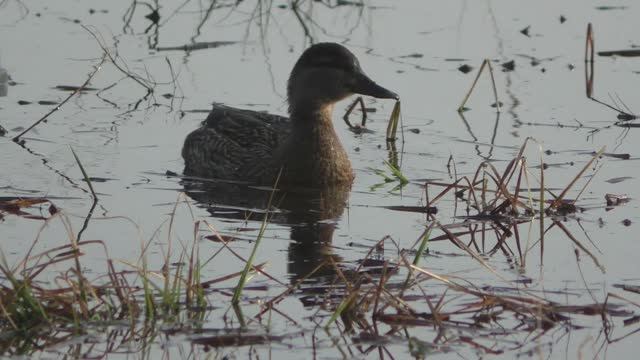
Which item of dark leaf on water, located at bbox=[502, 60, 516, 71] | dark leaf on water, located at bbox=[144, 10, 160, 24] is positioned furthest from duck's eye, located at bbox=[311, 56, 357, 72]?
dark leaf on water, located at bbox=[144, 10, 160, 24]

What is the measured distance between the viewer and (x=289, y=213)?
934 centimetres

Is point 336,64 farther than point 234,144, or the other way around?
point 234,144

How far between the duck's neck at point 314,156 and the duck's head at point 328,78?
152 mm

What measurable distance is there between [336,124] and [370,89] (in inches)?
59.9

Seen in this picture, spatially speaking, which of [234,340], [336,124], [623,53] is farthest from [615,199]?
[623,53]

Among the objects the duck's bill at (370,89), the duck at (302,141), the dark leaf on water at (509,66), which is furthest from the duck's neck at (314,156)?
the dark leaf on water at (509,66)

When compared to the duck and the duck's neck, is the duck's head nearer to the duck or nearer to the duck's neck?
the duck

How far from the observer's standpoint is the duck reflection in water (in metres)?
10.2

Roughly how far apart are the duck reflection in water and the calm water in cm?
16

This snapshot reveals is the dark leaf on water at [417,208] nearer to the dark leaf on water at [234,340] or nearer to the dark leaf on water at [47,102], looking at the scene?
the dark leaf on water at [234,340]

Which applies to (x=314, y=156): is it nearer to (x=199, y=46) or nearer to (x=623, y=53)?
(x=199, y=46)

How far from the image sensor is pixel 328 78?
35.1 ft

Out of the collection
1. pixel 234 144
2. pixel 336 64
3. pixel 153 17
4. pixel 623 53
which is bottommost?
pixel 234 144

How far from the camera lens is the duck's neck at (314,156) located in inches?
410
